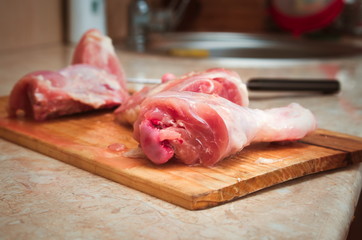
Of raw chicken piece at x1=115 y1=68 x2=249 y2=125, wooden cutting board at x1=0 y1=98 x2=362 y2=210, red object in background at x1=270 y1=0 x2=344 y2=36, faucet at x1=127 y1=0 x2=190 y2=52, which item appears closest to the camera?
wooden cutting board at x1=0 y1=98 x2=362 y2=210

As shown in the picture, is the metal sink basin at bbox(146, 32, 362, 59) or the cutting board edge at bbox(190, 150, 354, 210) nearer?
the cutting board edge at bbox(190, 150, 354, 210)

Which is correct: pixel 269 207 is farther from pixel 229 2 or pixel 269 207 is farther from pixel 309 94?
pixel 229 2

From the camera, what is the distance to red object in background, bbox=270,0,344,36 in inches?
108

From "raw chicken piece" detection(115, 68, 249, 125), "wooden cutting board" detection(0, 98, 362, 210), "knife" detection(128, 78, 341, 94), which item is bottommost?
"wooden cutting board" detection(0, 98, 362, 210)

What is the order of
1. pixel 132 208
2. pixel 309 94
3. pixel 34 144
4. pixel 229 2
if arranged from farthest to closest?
pixel 229 2 → pixel 309 94 → pixel 34 144 → pixel 132 208

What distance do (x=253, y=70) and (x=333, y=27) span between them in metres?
1.52

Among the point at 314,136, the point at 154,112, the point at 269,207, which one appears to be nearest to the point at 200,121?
the point at 154,112

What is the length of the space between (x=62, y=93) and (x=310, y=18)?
2.02m

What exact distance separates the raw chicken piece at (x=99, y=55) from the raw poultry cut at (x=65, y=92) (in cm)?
2

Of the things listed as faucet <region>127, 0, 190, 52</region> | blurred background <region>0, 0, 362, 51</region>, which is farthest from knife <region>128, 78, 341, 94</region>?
faucet <region>127, 0, 190, 52</region>

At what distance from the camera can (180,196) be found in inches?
28.3

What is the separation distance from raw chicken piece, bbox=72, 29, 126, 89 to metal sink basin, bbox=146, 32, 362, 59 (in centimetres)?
154

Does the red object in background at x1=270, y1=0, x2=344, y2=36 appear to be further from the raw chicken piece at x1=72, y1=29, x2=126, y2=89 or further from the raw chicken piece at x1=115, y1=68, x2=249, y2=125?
the raw chicken piece at x1=115, y1=68, x2=249, y2=125

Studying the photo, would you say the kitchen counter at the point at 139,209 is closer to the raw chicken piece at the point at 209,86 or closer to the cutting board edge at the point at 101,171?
the cutting board edge at the point at 101,171
